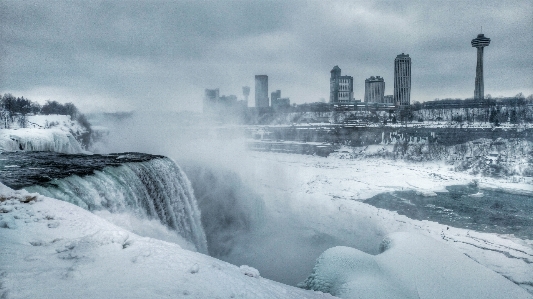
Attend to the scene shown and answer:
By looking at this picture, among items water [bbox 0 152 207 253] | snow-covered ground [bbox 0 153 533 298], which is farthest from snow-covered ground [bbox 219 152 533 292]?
water [bbox 0 152 207 253]

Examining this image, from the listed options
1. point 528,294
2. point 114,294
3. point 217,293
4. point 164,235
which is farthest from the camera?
point 164,235

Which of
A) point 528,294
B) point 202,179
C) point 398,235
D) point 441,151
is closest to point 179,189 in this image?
point 202,179

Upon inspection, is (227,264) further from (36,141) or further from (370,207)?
(36,141)

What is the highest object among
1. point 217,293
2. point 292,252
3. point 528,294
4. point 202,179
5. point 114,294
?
point 114,294

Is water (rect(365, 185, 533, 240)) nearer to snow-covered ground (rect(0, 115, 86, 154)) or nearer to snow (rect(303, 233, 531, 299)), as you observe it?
snow (rect(303, 233, 531, 299))

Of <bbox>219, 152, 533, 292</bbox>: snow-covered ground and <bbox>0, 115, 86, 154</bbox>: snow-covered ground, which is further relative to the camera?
<bbox>0, 115, 86, 154</bbox>: snow-covered ground

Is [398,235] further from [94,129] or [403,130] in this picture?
[94,129]
